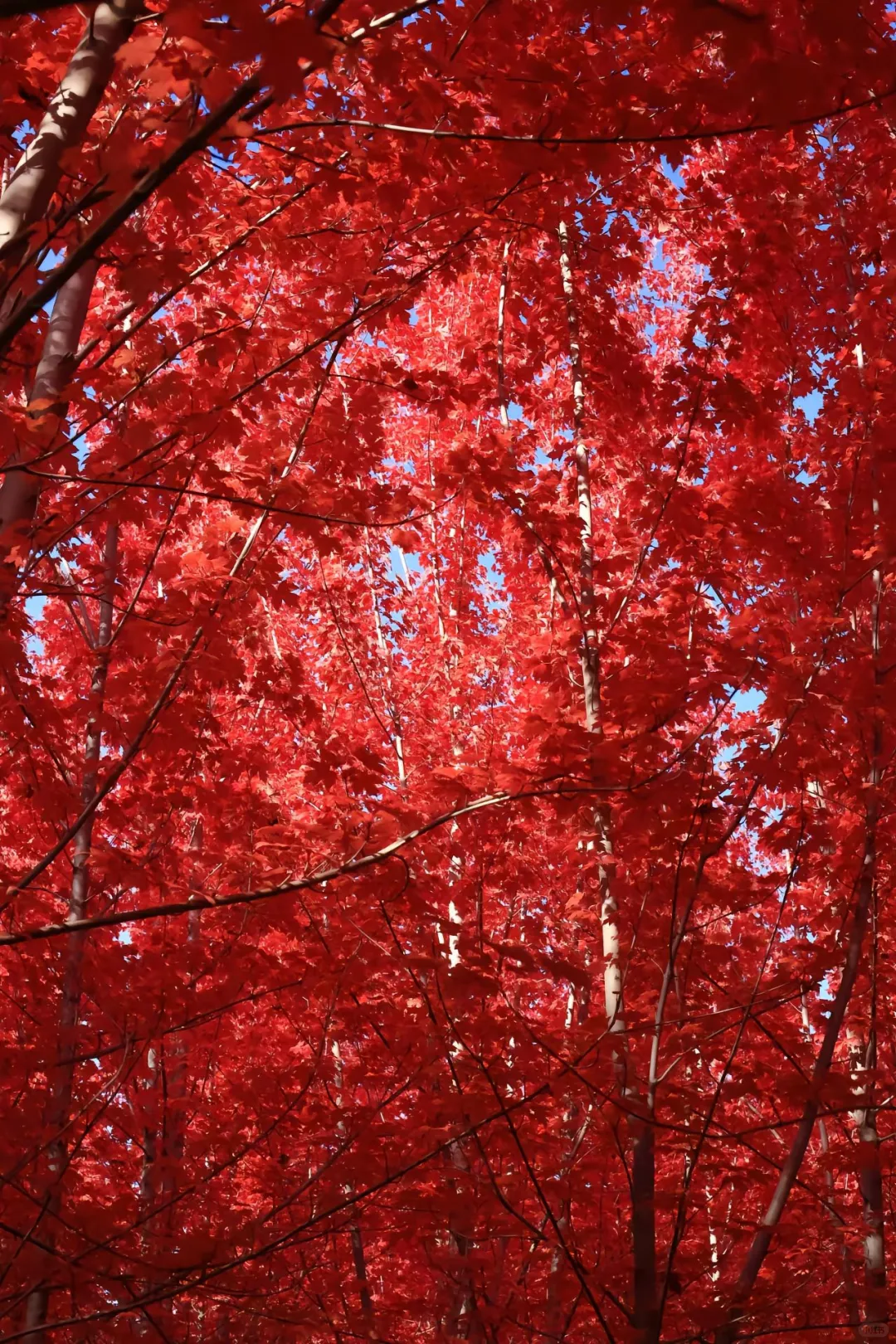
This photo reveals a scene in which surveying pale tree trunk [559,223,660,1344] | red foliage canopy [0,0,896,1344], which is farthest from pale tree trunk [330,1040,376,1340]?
pale tree trunk [559,223,660,1344]

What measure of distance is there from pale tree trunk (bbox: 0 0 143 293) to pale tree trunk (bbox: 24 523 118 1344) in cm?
183

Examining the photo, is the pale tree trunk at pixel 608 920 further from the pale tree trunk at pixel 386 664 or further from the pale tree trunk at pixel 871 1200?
the pale tree trunk at pixel 386 664

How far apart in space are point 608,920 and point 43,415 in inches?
116

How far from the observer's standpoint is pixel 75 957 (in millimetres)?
4500

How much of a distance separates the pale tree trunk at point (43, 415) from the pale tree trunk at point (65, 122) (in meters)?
0.57

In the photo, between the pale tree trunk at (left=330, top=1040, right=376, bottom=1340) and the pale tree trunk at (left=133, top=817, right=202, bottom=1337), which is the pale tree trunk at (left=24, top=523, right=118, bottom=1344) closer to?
the pale tree trunk at (left=133, top=817, right=202, bottom=1337)

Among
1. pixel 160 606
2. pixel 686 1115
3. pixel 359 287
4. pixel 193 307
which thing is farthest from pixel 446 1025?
pixel 193 307

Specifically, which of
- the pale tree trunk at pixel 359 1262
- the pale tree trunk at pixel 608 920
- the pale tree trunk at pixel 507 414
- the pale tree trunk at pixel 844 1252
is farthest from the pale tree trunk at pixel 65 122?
the pale tree trunk at pixel 359 1262

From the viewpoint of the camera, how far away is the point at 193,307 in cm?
823

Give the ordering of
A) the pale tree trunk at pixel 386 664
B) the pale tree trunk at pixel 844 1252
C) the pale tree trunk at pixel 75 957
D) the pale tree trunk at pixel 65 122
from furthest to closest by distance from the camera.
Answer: the pale tree trunk at pixel 386 664
the pale tree trunk at pixel 75 957
the pale tree trunk at pixel 844 1252
the pale tree trunk at pixel 65 122

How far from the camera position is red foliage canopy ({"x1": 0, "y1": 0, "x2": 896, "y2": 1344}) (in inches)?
107

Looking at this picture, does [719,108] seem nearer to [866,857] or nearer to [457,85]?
[457,85]

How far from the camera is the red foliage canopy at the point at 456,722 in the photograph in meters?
2.72

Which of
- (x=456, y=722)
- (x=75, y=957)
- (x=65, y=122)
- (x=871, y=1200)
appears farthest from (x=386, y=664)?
(x=65, y=122)
